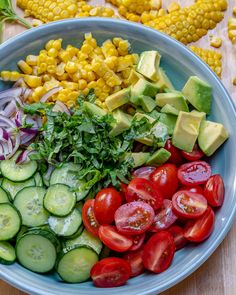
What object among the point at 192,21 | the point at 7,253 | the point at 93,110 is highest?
the point at 192,21

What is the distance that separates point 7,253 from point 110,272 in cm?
50

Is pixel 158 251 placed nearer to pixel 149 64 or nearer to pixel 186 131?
pixel 186 131

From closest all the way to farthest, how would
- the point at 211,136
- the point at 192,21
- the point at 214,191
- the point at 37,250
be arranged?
the point at 37,250, the point at 214,191, the point at 211,136, the point at 192,21

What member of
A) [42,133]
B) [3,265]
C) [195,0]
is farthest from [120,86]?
[3,265]

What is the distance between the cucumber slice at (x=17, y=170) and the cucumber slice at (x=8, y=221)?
0.20 metres

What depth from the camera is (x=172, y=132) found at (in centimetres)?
322

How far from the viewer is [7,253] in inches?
118

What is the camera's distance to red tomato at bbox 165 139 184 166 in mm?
3211

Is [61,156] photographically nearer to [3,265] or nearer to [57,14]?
[3,265]

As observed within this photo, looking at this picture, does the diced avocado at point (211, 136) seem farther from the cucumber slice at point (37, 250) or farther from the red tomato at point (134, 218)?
the cucumber slice at point (37, 250)

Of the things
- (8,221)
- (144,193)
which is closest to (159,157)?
(144,193)

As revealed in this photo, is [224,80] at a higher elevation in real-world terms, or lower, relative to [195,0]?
lower

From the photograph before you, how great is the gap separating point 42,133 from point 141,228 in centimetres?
74

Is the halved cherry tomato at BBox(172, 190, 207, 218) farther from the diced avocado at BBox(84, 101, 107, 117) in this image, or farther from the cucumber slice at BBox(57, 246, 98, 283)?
the diced avocado at BBox(84, 101, 107, 117)
